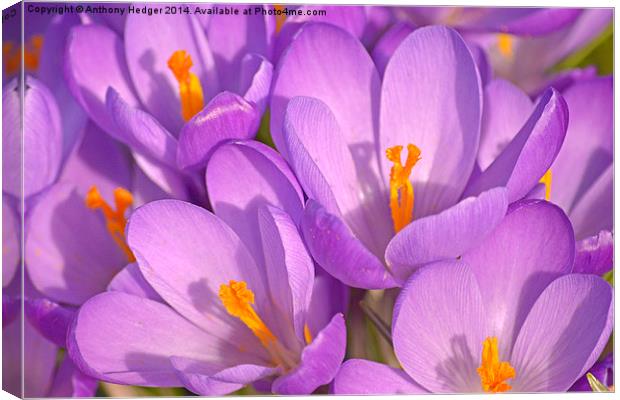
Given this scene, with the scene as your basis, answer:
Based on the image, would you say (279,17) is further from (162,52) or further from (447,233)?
(447,233)

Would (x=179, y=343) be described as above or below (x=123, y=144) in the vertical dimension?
below

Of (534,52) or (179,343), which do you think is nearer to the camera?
(179,343)

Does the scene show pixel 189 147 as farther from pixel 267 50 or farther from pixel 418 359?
pixel 418 359

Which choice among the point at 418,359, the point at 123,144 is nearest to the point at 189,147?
the point at 123,144

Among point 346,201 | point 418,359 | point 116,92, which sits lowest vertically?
point 418,359

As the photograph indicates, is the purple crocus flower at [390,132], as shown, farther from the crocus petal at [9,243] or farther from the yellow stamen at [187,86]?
the crocus petal at [9,243]

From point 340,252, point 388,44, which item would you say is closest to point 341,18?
point 388,44
